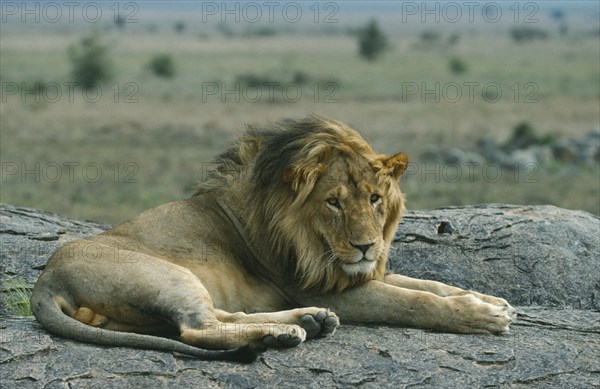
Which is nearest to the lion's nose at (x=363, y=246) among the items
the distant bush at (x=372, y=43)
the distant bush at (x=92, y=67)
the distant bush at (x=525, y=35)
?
the distant bush at (x=92, y=67)

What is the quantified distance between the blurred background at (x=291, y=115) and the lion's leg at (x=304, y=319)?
1357mm

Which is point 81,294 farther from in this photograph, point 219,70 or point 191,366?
point 219,70

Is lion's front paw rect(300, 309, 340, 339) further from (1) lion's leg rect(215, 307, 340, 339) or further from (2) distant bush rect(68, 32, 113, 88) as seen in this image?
(2) distant bush rect(68, 32, 113, 88)

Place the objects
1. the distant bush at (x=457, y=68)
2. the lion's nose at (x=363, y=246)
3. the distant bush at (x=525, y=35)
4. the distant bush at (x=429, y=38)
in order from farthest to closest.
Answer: the distant bush at (x=525, y=35) → the distant bush at (x=429, y=38) → the distant bush at (x=457, y=68) → the lion's nose at (x=363, y=246)

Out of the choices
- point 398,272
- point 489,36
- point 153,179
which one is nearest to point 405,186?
point 153,179

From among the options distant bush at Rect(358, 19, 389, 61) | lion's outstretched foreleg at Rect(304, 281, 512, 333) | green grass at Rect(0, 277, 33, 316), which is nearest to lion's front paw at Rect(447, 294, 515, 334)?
lion's outstretched foreleg at Rect(304, 281, 512, 333)

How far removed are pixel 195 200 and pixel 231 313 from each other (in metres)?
0.87

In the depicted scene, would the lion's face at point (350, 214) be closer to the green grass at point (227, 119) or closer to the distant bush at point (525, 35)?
the green grass at point (227, 119)

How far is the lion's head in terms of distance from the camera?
4.81 m

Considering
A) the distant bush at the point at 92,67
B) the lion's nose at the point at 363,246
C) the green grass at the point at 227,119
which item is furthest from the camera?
A: the distant bush at the point at 92,67

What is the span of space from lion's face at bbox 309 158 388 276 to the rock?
0.36m

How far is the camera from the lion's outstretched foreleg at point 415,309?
Answer: 4918 mm

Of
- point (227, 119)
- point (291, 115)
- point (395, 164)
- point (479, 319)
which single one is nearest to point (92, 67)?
point (227, 119)

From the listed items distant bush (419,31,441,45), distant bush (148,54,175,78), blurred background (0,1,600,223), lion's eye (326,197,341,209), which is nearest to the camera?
lion's eye (326,197,341,209)
